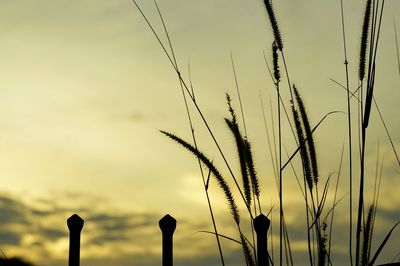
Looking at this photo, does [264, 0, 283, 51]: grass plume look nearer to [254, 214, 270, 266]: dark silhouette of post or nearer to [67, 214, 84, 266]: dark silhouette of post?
[254, 214, 270, 266]: dark silhouette of post

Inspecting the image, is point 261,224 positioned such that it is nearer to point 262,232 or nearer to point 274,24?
point 262,232

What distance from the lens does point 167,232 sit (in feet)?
9.57

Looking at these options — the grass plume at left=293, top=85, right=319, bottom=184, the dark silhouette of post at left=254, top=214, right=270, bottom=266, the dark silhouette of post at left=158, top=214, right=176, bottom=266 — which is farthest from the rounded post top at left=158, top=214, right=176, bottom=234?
the grass plume at left=293, top=85, right=319, bottom=184

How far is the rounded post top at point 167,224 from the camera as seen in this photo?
9.59 ft

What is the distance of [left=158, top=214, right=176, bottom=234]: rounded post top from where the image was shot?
2.92 metres

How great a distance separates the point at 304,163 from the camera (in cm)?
255

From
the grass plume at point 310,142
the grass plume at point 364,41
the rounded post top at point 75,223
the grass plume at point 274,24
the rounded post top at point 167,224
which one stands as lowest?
the rounded post top at point 167,224

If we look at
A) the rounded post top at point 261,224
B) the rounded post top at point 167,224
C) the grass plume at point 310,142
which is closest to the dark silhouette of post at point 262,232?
the rounded post top at point 261,224

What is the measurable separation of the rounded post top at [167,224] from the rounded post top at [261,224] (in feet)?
1.46

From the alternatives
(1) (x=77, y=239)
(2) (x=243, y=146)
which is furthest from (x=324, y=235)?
(1) (x=77, y=239)

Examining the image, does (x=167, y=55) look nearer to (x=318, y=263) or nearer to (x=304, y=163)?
(x=304, y=163)

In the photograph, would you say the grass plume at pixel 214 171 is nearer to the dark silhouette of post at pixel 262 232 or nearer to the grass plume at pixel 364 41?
Answer: the dark silhouette of post at pixel 262 232

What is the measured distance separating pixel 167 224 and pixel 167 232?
0.13 ft

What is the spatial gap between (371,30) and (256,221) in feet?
3.26
